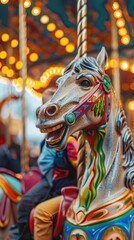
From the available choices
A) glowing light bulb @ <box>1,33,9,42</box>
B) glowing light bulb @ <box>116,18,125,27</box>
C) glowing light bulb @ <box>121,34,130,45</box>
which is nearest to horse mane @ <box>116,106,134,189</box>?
glowing light bulb @ <box>116,18,125,27</box>

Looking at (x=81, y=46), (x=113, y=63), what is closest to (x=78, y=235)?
(x=81, y=46)

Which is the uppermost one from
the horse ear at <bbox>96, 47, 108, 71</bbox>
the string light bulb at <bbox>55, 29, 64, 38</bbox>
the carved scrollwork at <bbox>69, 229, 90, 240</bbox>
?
the string light bulb at <bbox>55, 29, 64, 38</bbox>

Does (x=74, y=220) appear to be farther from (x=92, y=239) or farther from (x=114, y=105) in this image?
(x=114, y=105)

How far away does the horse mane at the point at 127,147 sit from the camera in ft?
8.69

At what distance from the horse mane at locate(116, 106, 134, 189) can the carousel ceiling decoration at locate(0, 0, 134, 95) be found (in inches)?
150

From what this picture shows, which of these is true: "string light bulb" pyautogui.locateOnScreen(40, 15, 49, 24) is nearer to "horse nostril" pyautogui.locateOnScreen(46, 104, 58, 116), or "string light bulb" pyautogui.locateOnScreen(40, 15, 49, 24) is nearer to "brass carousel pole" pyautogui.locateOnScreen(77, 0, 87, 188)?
"brass carousel pole" pyautogui.locateOnScreen(77, 0, 87, 188)

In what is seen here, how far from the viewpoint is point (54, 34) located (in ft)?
26.1

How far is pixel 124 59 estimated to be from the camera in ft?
25.0

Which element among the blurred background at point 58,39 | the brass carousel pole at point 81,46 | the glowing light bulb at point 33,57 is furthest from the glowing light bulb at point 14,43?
the brass carousel pole at point 81,46

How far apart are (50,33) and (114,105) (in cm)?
544

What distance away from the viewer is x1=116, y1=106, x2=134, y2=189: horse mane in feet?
8.69

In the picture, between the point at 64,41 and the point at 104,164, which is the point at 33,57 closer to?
the point at 64,41

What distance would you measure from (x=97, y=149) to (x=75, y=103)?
10.7 inches

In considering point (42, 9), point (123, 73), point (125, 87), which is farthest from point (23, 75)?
point (125, 87)
